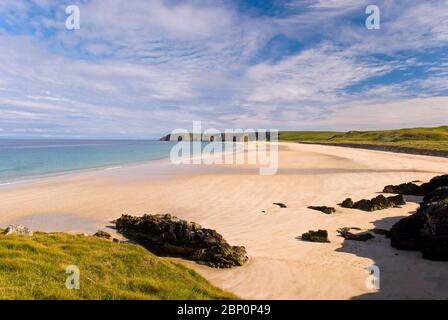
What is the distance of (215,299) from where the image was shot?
30.1 ft

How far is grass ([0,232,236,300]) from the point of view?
8.50 m

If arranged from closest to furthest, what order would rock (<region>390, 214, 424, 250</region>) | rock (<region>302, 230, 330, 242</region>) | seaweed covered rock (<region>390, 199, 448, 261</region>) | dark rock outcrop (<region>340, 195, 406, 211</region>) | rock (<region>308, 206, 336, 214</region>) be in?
seaweed covered rock (<region>390, 199, 448, 261</region>)
rock (<region>390, 214, 424, 250</region>)
rock (<region>302, 230, 330, 242</region>)
rock (<region>308, 206, 336, 214</region>)
dark rock outcrop (<region>340, 195, 406, 211</region>)

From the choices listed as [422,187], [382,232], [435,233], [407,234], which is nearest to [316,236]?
[382,232]

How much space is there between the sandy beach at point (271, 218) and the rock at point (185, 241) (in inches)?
21.5

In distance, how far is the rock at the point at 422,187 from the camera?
2390cm

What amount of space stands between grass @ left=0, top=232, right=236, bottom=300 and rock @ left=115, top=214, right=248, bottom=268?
1.97 metres

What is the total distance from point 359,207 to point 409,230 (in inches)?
298

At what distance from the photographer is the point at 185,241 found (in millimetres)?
14344

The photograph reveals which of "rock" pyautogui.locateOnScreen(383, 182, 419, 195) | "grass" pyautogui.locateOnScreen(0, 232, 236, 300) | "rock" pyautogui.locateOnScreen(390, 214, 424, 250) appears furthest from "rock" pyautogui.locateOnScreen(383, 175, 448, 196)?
"grass" pyautogui.locateOnScreen(0, 232, 236, 300)

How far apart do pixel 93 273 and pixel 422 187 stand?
25.5 meters

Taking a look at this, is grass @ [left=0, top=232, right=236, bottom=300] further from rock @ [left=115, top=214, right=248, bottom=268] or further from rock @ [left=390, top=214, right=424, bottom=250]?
rock @ [left=390, top=214, right=424, bottom=250]

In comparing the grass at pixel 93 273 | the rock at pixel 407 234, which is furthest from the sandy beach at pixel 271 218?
the grass at pixel 93 273
